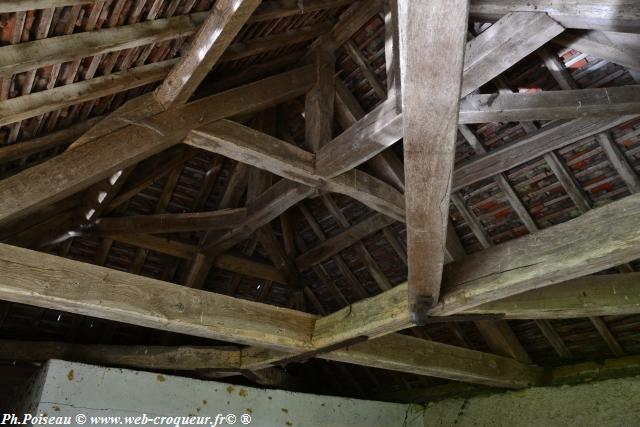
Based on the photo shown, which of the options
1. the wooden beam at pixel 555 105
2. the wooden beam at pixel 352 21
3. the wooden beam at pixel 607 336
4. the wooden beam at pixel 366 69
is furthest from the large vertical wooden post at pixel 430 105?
the wooden beam at pixel 607 336

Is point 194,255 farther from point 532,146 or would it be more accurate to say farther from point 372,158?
point 532,146

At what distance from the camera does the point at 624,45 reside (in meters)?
2.33

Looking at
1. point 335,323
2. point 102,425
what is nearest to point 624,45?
point 335,323

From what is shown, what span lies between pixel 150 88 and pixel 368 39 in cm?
146

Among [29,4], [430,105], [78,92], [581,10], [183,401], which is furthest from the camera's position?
[183,401]

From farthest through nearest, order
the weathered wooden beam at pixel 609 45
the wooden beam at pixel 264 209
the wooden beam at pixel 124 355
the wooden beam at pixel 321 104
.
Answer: the wooden beam at pixel 124 355 < the wooden beam at pixel 264 209 < the wooden beam at pixel 321 104 < the weathered wooden beam at pixel 609 45

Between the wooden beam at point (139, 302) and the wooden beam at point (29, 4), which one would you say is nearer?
the wooden beam at point (29, 4)

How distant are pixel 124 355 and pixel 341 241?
181 centimetres

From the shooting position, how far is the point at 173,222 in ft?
13.9

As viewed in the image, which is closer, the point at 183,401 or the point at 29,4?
the point at 29,4

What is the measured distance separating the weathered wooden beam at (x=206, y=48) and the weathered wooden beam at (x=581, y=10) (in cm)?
94

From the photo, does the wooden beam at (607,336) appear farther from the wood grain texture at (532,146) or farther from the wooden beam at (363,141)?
the wooden beam at (363,141)

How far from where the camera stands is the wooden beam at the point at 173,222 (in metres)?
4.12

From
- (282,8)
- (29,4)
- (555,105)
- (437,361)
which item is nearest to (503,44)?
(555,105)
